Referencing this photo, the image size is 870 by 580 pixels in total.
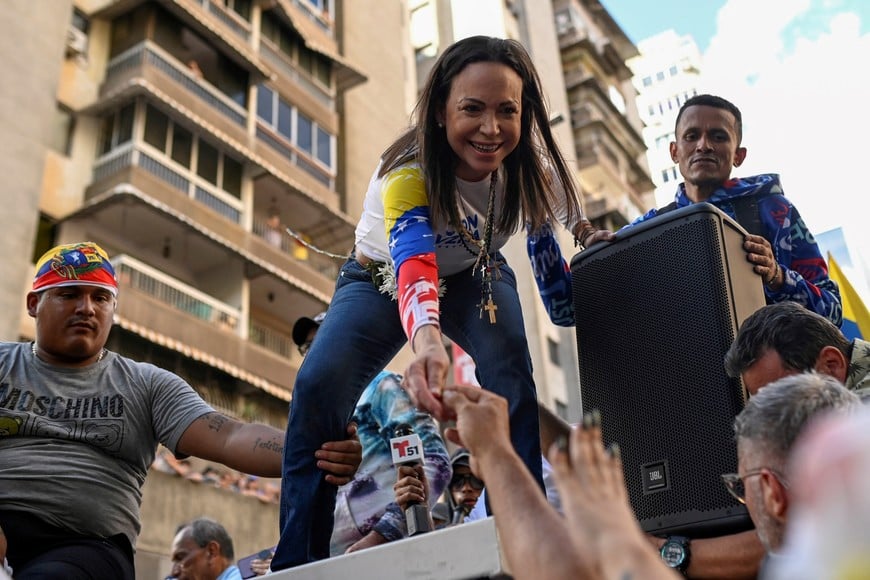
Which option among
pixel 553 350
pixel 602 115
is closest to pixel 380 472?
pixel 553 350

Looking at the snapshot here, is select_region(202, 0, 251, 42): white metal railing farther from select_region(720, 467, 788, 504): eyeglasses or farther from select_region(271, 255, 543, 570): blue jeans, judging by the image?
select_region(720, 467, 788, 504): eyeglasses

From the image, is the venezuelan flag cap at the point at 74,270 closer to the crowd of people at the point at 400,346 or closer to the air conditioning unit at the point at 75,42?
the crowd of people at the point at 400,346

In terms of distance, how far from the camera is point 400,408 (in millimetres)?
4797

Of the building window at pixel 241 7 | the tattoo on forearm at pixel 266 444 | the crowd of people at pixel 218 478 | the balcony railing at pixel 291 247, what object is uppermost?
the building window at pixel 241 7

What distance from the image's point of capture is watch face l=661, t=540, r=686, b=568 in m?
3.25

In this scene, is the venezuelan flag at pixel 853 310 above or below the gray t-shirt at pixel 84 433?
above

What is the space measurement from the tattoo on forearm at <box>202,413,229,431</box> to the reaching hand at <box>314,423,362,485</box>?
A: 0.49 meters

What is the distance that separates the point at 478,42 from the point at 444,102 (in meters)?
0.26

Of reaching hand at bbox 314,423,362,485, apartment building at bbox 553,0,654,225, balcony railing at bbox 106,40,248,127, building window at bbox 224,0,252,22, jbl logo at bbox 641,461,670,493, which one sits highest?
apartment building at bbox 553,0,654,225

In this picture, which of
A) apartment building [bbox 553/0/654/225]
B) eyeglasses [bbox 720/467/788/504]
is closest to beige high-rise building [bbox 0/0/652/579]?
apartment building [bbox 553/0/654/225]

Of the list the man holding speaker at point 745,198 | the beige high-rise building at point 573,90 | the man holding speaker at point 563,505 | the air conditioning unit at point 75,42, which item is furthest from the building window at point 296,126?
the man holding speaker at point 563,505

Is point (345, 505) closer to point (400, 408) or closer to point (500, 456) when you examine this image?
point (400, 408)

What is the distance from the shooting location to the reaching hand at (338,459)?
343cm

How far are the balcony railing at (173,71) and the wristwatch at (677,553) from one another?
58.4ft
